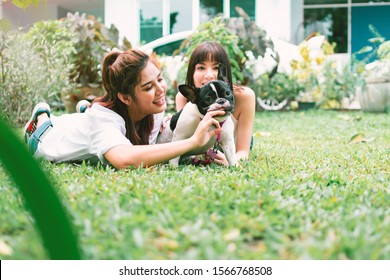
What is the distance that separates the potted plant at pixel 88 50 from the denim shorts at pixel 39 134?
11.0 feet

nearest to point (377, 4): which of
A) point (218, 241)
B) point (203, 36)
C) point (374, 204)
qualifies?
point (203, 36)

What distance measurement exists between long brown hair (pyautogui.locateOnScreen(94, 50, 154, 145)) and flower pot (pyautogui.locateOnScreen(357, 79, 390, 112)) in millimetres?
4498

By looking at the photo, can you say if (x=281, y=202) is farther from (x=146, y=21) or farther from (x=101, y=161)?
(x=146, y=21)

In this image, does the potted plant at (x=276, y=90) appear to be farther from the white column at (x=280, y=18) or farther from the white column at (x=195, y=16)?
the white column at (x=195, y=16)

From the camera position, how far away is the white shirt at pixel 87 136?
213 cm

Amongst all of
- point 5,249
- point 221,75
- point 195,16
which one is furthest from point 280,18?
point 5,249

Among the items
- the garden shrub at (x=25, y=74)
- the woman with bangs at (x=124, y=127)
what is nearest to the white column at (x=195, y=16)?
the garden shrub at (x=25, y=74)

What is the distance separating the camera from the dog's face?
6.71ft

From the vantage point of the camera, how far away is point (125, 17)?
544cm

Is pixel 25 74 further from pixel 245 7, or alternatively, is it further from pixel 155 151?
pixel 245 7

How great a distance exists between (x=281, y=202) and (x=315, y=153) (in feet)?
4.85

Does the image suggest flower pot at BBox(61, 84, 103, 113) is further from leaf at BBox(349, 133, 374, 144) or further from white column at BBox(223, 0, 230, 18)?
leaf at BBox(349, 133, 374, 144)

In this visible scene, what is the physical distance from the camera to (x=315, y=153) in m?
2.82

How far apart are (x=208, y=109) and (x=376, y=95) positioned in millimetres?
4729
